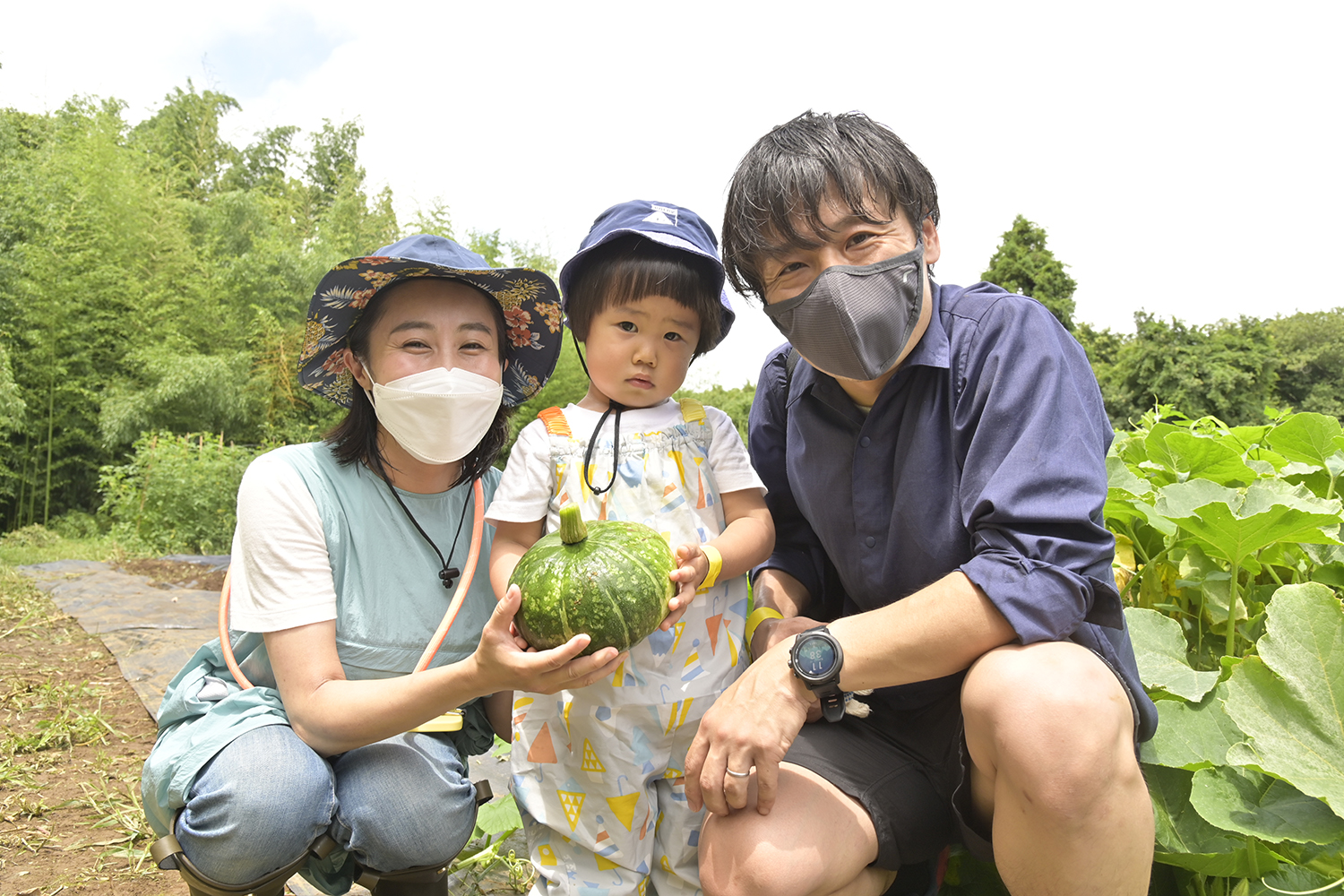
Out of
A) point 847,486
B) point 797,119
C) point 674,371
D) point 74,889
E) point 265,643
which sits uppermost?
point 797,119

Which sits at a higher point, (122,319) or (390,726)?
(122,319)

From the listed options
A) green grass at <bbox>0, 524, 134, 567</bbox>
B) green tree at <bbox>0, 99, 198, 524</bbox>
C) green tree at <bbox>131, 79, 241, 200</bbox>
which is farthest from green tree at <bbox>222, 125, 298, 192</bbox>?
green grass at <bbox>0, 524, 134, 567</bbox>

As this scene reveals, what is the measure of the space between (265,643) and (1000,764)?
170 cm

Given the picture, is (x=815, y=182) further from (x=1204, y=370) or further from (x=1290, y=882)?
(x=1204, y=370)

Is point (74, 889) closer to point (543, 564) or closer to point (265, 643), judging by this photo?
point (265, 643)

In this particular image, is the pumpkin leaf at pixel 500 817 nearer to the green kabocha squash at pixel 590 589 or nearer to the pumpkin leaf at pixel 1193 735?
the green kabocha squash at pixel 590 589

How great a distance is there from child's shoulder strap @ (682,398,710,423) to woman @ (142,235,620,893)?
1.65ft

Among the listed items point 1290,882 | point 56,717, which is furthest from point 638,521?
point 56,717

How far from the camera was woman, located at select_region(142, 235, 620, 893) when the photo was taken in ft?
5.93

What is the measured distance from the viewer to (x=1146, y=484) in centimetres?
223

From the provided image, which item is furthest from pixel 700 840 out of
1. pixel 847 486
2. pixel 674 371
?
pixel 674 371

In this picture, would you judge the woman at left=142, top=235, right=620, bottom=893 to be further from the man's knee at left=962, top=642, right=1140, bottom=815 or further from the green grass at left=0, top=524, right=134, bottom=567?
the green grass at left=0, top=524, right=134, bottom=567

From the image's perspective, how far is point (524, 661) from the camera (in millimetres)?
1630

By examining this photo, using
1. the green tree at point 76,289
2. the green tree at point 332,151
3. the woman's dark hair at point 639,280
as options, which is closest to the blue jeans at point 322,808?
the woman's dark hair at point 639,280
